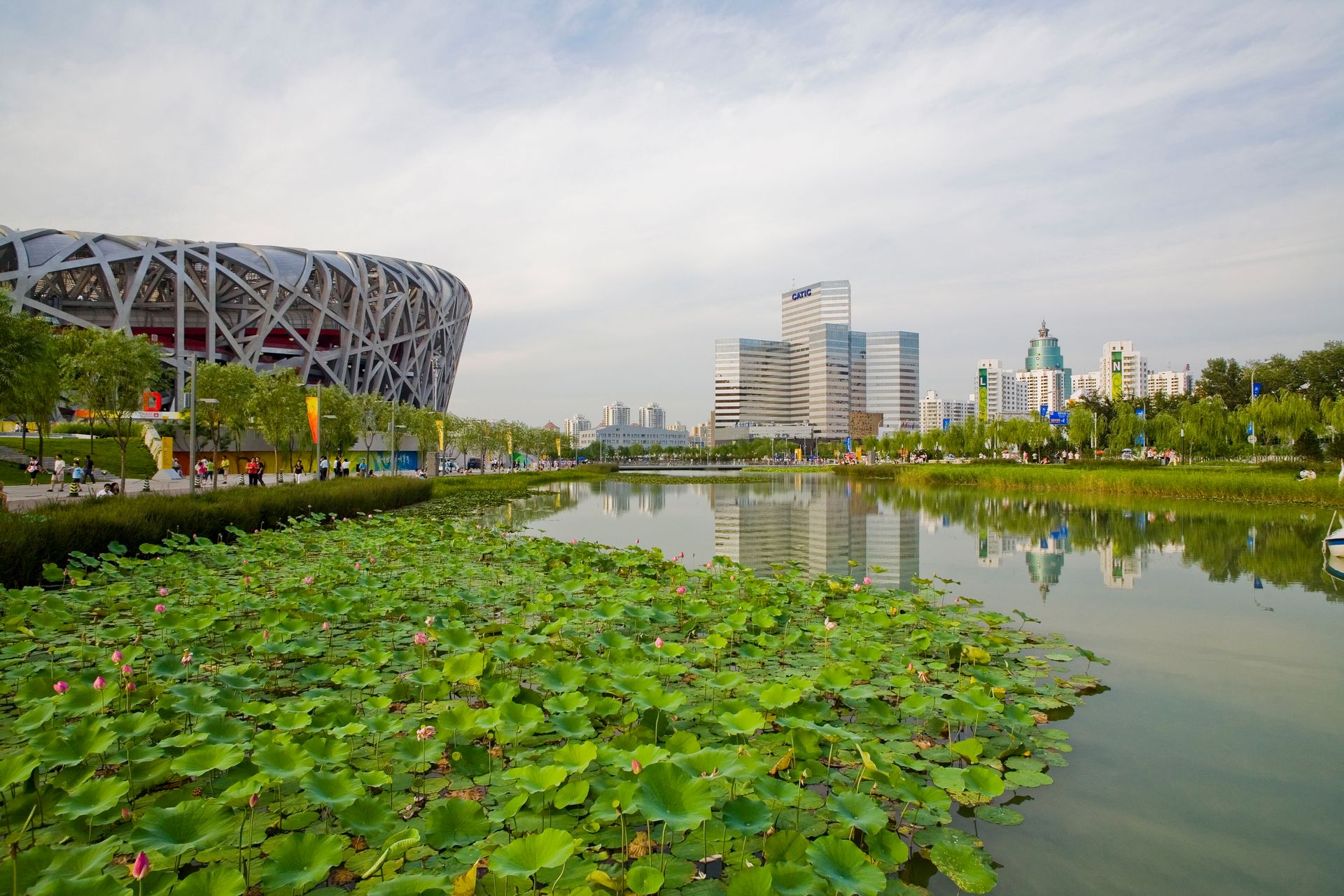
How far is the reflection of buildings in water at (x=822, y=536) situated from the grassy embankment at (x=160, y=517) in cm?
903

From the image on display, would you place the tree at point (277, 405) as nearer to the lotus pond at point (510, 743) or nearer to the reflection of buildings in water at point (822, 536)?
the reflection of buildings in water at point (822, 536)

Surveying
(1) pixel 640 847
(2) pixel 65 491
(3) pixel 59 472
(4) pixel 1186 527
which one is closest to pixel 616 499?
(2) pixel 65 491

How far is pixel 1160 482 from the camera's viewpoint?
30438 millimetres

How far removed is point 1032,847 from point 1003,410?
209954 mm

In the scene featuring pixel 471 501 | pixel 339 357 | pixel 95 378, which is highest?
pixel 339 357

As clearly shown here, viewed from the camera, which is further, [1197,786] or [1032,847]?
[1197,786]

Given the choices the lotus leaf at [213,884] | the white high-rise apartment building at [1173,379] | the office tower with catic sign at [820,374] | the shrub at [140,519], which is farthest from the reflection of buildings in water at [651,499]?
the white high-rise apartment building at [1173,379]

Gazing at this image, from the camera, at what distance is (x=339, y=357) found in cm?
6003

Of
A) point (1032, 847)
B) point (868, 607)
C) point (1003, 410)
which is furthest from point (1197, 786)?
point (1003, 410)

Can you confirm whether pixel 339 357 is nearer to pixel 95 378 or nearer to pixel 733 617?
pixel 95 378

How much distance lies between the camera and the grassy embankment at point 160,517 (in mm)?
8750

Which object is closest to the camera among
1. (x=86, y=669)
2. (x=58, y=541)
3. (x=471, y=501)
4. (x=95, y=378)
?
(x=86, y=669)

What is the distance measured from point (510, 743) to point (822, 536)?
14.7 metres

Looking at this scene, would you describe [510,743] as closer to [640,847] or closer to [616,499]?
[640,847]
